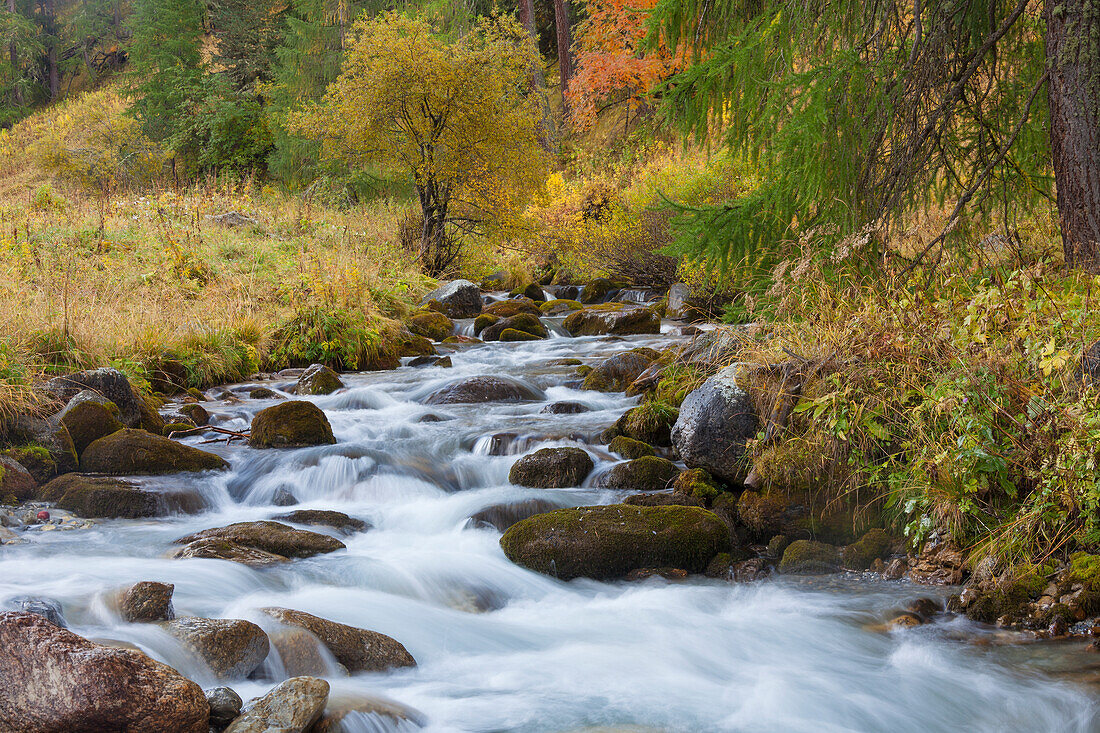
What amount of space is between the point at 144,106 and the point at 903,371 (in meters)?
36.8

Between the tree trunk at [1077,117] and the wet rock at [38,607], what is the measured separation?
5.74m

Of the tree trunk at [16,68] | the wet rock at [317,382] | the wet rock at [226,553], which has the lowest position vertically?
the wet rock at [226,553]

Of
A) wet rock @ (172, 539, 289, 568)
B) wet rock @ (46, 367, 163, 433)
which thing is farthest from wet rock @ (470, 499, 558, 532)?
wet rock @ (46, 367, 163, 433)

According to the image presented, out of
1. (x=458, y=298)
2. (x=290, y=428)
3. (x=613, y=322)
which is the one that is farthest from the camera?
(x=458, y=298)

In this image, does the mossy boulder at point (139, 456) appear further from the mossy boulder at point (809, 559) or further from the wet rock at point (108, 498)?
the mossy boulder at point (809, 559)

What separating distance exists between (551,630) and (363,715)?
1.52 m

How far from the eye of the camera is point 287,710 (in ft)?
9.84

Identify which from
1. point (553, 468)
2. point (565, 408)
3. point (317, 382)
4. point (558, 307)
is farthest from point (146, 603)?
point (558, 307)

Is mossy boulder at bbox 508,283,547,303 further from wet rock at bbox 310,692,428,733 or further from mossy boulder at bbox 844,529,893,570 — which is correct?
wet rock at bbox 310,692,428,733

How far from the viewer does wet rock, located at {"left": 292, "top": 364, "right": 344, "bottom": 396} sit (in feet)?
31.3

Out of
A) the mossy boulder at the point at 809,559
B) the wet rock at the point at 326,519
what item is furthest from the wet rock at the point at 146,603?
the mossy boulder at the point at 809,559

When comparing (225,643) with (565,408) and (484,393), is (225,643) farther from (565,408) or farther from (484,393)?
(484,393)

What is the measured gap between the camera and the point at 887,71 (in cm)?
572

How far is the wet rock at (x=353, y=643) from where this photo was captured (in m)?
3.85
